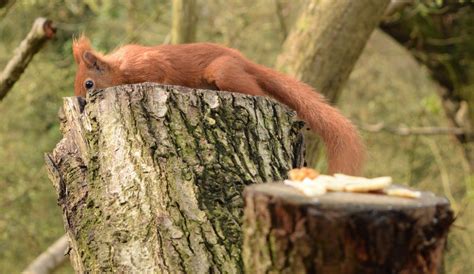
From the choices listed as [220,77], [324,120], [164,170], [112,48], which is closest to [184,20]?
[220,77]

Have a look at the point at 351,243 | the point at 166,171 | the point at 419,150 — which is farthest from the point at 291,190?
the point at 419,150

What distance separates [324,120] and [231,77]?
40 cm

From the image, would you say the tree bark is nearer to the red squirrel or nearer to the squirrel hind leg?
the red squirrel

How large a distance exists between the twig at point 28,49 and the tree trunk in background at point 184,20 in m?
1.47

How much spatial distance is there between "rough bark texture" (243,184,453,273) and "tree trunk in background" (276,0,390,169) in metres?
2.89

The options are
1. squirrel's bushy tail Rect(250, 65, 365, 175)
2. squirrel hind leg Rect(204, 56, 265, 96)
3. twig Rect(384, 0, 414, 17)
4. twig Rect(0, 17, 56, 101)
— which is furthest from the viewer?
twig Rect(384, 0, 414, 17)

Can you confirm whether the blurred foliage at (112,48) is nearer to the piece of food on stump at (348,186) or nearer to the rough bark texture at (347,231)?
the piece of food on stump at (348,186)

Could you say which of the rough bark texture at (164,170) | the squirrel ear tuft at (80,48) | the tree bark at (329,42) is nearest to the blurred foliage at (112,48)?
the tree bark at (329,42)

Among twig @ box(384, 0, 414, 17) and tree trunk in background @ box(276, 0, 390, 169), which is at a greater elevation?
twig @ box(384, 0, 414, 17)

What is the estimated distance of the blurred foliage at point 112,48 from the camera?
269 inches

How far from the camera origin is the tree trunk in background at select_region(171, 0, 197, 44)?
190 inches

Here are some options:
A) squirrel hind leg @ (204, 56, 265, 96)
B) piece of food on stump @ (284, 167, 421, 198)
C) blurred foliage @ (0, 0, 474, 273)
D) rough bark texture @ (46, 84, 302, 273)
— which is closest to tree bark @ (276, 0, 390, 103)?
squirrel hind leg @ (204, 56, 265, 96)

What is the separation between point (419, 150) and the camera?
8.70m

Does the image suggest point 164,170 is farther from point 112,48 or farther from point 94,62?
point 112,48
